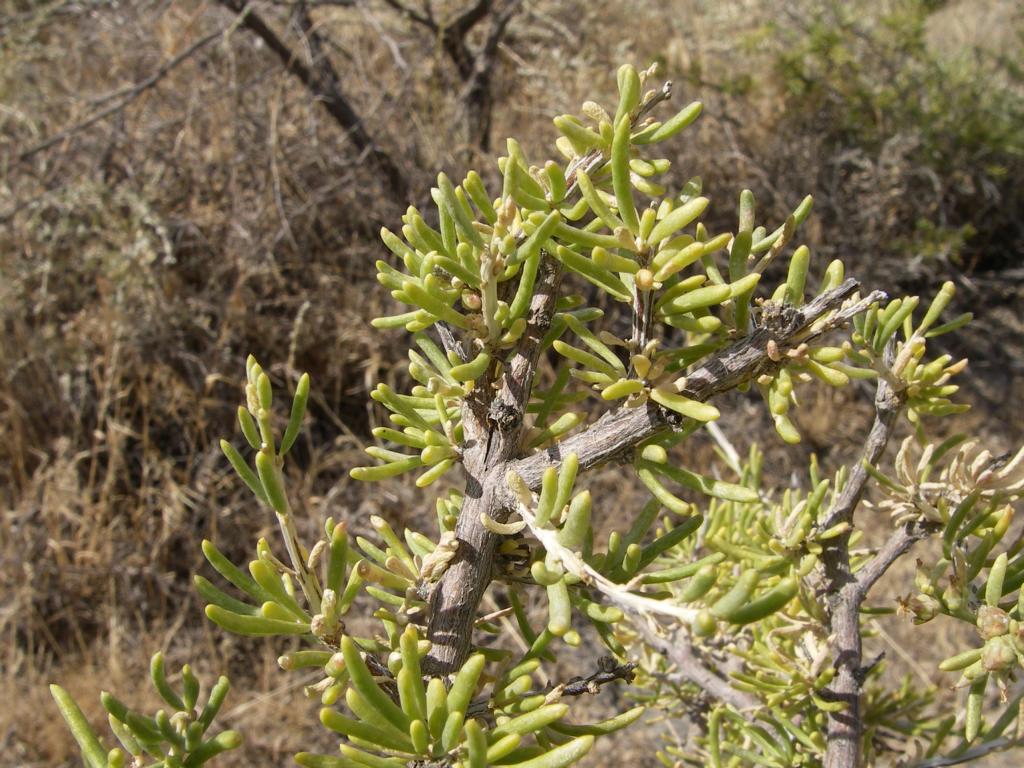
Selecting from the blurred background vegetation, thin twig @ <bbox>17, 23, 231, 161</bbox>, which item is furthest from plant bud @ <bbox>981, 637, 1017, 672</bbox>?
thin twig @ <bbox>17, 23, 231, 161</bbox>

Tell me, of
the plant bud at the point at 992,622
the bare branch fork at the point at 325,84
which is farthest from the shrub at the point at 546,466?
the bare branch fork at the point at 325,84

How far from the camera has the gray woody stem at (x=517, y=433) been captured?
0.50m

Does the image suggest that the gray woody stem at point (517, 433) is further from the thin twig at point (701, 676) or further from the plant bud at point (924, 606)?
the thin twig at point (701, 676)

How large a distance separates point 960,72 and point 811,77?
2.49 ft

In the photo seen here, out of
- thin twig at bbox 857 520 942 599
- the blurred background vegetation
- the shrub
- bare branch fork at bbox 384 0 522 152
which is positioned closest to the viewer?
the shrub

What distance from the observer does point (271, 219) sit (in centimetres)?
268

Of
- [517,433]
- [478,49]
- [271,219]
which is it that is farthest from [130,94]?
[517,433]

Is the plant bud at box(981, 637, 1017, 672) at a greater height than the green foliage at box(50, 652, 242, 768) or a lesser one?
lesser

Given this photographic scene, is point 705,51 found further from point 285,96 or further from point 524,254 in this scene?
point 524,254

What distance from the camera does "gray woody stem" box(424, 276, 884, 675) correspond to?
50 centimetres

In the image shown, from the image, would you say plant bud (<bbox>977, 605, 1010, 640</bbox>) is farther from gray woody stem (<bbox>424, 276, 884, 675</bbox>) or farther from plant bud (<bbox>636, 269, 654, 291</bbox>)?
plant bud (<bbox>636, 269, 654, 291</bbox>)

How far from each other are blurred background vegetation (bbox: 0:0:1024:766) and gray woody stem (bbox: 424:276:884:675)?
1.76 metres

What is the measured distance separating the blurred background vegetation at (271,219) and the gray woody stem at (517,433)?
69.2 inches

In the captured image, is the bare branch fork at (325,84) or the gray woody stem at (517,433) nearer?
the gray woody stem at (517,433)
